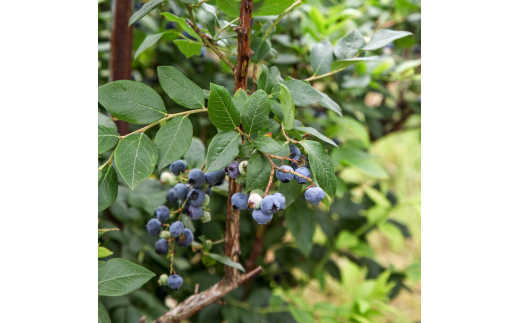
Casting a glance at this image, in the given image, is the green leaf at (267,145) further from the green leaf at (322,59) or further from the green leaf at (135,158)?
the green leaf at (322,59)

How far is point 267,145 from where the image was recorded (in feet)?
1.69

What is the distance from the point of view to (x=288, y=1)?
604 millimetres

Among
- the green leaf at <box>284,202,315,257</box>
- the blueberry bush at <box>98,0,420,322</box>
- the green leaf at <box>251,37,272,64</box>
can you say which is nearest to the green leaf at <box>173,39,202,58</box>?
the blueberry bush at <box>98,0,420,322</box>

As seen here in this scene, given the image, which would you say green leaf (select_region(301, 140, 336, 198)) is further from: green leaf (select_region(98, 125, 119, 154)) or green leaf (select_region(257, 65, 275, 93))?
green leaf (select_region(98, 125, 119, 154))

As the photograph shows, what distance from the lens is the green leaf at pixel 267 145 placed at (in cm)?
51

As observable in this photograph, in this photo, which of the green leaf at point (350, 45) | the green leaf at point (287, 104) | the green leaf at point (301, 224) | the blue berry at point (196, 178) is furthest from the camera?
the green leaf at point (301, 224)

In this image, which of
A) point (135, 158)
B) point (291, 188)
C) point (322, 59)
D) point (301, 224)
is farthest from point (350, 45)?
point (301, 224)

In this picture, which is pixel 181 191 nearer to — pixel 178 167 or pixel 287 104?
pixel 178 167

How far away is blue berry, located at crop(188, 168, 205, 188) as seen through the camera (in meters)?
0.61

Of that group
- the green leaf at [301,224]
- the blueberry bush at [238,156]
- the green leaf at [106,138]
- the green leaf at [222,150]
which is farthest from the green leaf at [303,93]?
the green leaf at [301,224]

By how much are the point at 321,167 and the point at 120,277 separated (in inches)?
10.9

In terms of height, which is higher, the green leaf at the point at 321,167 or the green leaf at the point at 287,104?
the green leaf at the point at 287,104

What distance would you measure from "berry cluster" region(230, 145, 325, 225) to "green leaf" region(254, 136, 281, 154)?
0.9 inches

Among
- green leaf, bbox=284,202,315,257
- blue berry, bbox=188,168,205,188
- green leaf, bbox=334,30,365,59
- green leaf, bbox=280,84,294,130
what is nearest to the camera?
green leaf, bbox=280,84,294,130
